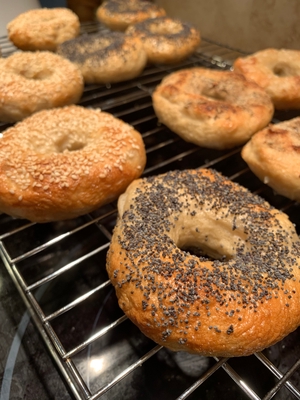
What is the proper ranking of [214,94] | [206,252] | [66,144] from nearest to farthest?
[206,252] < [66,144] < [214,94]

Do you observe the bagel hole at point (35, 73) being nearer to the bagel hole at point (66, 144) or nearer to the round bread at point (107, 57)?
the round bread at point (107, 57)

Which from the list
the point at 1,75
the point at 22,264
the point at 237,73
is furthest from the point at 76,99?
the point at 22,264

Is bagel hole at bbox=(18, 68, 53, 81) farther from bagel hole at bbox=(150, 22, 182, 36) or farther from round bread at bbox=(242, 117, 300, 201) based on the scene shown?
round bread at bbox=(242, 117, 300, 201)

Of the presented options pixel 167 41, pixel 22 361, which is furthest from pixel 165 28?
pixel 22 361

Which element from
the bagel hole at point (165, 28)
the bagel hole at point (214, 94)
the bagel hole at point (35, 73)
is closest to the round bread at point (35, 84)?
the bagel hole at point (35, 73)

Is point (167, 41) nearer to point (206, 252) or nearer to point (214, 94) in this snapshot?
point (214, 94)

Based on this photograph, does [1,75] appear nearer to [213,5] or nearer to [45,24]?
[45,24]

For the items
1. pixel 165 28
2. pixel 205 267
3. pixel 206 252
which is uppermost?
pixel 165 28
